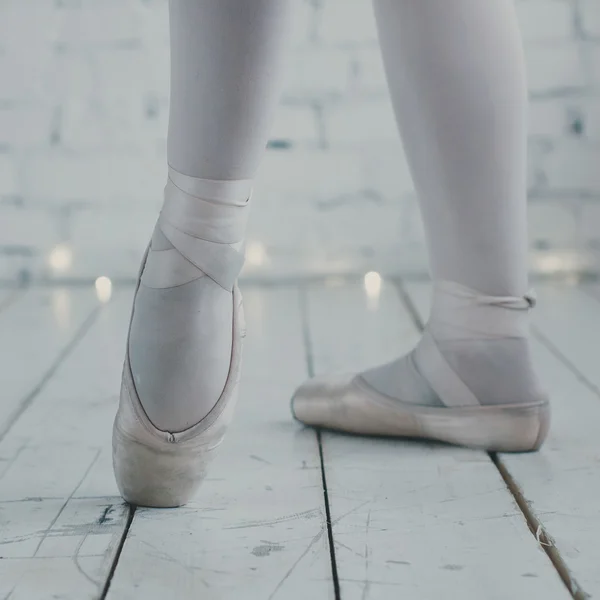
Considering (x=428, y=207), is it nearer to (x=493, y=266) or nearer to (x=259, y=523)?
(x=493, y=266)

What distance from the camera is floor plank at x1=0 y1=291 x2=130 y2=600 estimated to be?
69 centimetres

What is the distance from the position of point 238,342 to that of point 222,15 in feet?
0.88

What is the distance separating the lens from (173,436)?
79 centimetres

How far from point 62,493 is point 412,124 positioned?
1.55 feet

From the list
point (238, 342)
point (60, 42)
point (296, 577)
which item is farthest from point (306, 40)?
point (296, 577)

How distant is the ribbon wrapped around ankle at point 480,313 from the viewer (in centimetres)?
96

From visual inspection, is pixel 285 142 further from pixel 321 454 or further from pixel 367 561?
pixel 367 561

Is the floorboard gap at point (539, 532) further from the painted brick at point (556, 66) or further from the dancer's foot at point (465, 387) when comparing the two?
the painted brick at point (556, 66)

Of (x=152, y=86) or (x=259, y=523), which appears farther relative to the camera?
(x=152, y=86)

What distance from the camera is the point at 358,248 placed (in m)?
2.21

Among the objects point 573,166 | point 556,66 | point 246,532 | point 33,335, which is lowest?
point 33,335

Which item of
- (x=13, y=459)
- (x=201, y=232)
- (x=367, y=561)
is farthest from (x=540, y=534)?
→ (x=13, y=459)

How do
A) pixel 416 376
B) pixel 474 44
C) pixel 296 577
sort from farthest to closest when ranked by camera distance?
pixel 416 376 → pixel 474 44 → pixel 296 577

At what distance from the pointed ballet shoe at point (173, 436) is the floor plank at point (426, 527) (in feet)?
0.40
